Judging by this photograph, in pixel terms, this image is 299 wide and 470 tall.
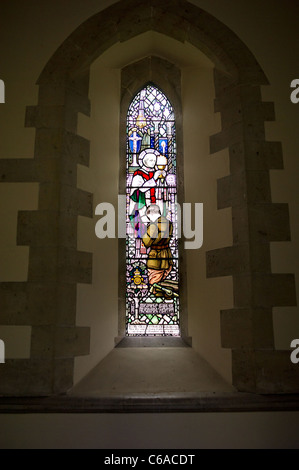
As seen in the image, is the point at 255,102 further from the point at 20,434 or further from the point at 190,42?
the point at 20,434

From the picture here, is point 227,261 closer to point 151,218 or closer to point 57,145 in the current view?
point 151,218

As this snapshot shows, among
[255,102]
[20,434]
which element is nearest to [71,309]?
[20,434]

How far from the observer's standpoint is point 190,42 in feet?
11.7

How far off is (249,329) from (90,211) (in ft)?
4.60

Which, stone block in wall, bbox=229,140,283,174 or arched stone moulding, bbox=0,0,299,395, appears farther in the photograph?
stone block in wall, bbox=229,140,283,174

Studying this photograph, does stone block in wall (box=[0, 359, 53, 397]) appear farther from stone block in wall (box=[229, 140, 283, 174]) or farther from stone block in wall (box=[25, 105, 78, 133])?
stone block in wall (box=[229, 140, 283, 174])

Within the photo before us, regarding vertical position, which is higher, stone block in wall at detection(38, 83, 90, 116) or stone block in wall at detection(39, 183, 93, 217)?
stone block in wall at detection(38, 83, 90, 116)

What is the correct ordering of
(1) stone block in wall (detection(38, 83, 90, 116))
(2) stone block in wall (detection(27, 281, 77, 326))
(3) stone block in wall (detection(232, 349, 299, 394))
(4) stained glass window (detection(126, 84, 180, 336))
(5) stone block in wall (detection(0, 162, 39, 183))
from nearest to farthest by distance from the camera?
(3) stone block in wall (detection(232, 349, 299, 394)) → (2) stone block in wall (detection(27, 281, 77, 326)) → (5) stone block in wall (detection(0, 162, 39, 183)) → (1) stone block in wall (detection(38, 83, 90, 116)) → (4) stained glass window (detection(126, 84, 180, 336))

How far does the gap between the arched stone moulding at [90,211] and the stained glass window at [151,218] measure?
0.50 metres

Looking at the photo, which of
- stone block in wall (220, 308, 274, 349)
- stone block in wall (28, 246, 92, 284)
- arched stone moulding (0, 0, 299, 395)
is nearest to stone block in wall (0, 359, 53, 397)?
arched stone moulding (0, 0, 299, 395)

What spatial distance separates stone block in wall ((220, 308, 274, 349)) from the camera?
111 inches

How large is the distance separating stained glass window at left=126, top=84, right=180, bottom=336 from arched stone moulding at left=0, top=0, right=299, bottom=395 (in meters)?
0.50

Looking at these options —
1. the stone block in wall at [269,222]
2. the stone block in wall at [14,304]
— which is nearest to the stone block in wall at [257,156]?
the stone block in wall at [269,222]

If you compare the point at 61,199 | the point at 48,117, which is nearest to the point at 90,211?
the point at 61,199
